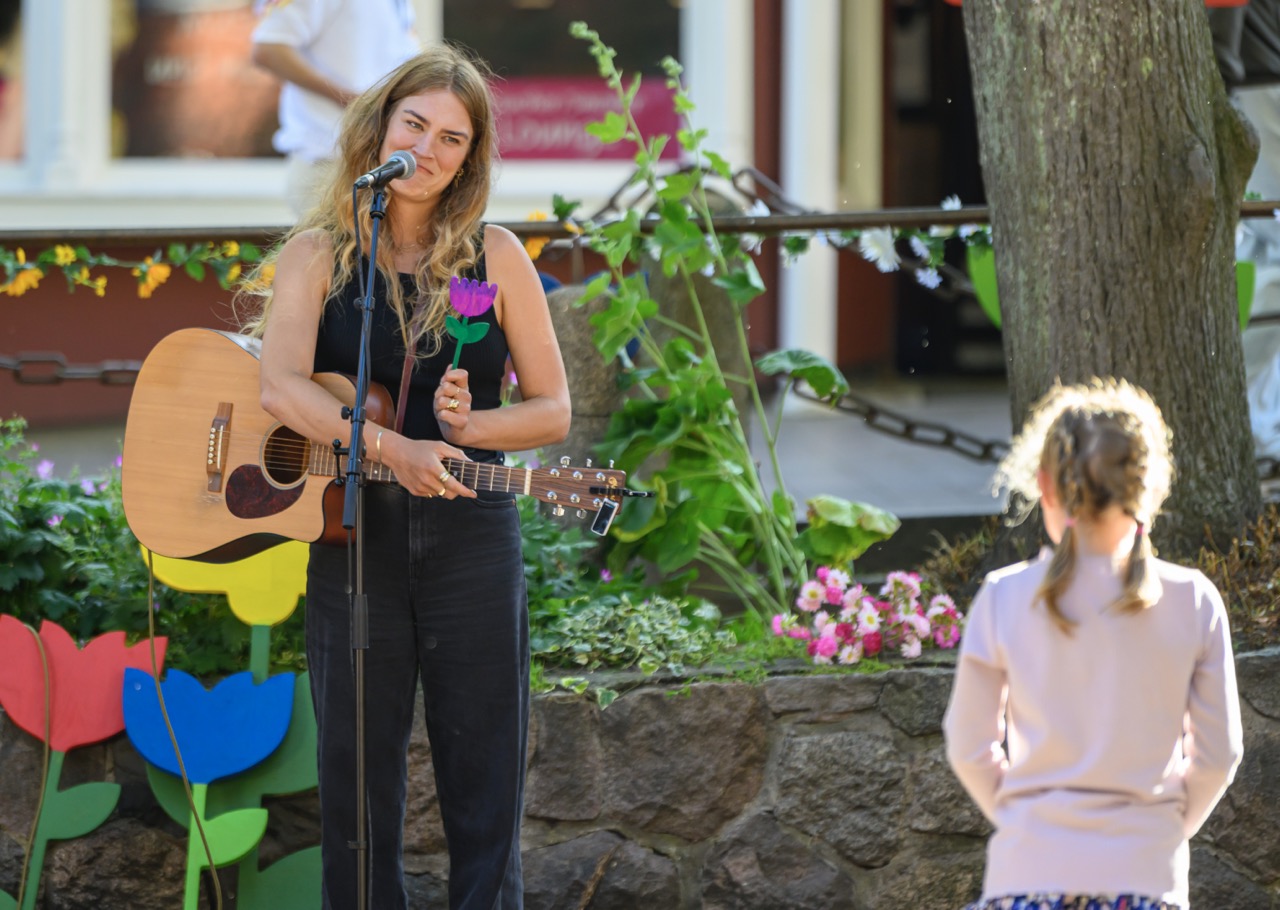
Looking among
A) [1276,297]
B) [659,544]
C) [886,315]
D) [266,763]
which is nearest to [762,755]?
[659,544]

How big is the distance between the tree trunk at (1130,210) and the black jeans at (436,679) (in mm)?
1634

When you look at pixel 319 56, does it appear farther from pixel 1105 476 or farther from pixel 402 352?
pixel 1105 476

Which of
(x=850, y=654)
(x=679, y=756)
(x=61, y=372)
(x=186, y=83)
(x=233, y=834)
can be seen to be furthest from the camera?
(x=186, y=83)

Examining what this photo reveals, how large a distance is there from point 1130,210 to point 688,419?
47.2 inches

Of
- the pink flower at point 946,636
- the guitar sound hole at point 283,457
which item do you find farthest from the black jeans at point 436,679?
the pink flower at point 946,636

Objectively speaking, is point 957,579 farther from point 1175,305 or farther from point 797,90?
point 797,90

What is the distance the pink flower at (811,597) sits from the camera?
13.6ft

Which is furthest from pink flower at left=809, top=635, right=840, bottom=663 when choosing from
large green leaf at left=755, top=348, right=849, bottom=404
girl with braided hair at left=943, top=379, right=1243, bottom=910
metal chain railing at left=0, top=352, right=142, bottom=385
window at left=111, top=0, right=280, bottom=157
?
window at left=111, top=0, right=280, bottom=157

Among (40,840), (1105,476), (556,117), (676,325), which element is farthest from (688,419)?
(556,117)

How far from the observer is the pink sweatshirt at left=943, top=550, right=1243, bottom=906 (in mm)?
2311

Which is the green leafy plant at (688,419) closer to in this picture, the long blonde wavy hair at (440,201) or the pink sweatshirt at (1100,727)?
the long blonde wavy hair at (440,201)

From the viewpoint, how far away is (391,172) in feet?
9.59

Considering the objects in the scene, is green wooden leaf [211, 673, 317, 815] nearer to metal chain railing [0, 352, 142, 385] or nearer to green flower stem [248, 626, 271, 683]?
green flower stem [248, 626, 271, 683]

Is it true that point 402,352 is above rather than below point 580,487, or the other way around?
above
